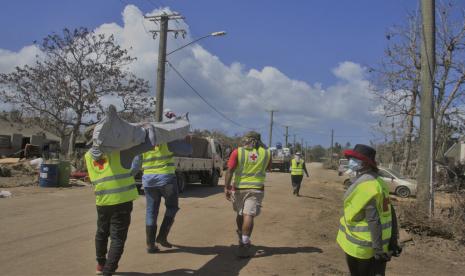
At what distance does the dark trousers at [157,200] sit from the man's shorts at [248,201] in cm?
91

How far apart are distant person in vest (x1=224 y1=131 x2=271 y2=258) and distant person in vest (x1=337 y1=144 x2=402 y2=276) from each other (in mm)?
2726

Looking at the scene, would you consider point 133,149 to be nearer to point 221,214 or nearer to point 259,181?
point 259,181

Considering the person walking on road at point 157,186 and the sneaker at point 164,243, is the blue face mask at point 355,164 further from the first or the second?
the sneaker at point 164,243

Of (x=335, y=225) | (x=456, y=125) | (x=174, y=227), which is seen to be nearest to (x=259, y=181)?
(x=174, y=227)

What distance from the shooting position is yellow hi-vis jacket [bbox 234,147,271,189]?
23.5 ft

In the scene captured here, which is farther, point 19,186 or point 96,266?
point 19,186

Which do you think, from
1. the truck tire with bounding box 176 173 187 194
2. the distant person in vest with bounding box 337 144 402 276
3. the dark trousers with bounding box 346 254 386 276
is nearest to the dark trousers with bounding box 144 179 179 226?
the distant person in vest with bounding box 337 144 402 276

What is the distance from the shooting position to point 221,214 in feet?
39.0

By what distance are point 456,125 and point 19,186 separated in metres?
19.9

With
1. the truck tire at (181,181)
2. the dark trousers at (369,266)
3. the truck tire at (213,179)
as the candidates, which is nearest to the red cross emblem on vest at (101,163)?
the dark trousers at (369,266)

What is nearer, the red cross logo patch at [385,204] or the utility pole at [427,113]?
the red cross logo patch at [385,204]

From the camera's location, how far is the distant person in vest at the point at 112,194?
17.5 feet

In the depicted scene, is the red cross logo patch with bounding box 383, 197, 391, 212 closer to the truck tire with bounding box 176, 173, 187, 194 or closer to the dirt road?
the dirt road

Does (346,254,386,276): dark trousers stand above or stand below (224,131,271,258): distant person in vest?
below
